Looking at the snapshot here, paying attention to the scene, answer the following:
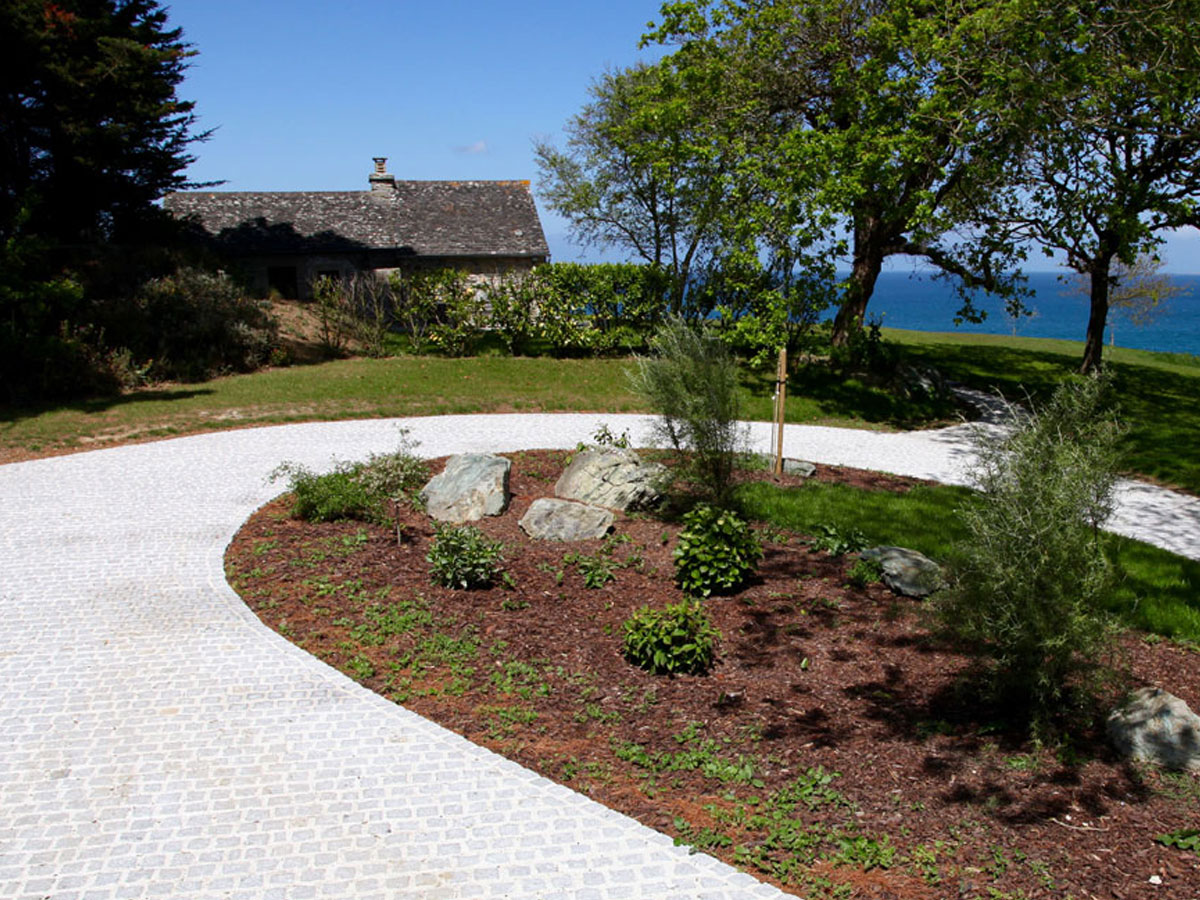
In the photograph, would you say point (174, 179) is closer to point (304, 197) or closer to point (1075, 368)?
point (304, 197)

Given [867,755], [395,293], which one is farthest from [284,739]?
[395,293]

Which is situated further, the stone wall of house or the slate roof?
the slate roof

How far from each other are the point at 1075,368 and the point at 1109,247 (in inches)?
227

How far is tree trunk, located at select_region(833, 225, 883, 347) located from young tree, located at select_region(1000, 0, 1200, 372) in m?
2.61

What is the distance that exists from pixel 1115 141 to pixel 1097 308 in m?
3.82

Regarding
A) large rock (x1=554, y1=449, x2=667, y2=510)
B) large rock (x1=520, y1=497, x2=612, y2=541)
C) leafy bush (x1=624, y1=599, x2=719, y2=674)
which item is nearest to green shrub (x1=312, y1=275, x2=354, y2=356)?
large rock (x1=554, y1=449, x2=667, y2=510)

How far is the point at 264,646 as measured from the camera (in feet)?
20.8

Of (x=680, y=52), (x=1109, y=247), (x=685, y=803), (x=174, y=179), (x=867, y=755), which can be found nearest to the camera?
(x=685, y=803)

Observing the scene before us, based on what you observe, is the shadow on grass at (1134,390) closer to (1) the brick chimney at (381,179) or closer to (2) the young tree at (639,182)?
(2) the young tree at (639,182)

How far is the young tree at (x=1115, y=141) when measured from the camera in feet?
32.4

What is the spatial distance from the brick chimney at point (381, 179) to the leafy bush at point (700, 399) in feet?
76.8

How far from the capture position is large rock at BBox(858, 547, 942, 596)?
22.9 feet

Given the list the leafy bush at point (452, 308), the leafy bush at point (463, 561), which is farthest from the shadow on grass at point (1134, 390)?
the leafy bush at point (452, 308)

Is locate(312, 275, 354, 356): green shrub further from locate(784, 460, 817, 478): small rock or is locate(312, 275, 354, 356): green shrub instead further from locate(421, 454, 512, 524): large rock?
locate(784, 460, 817, 478): small rock
